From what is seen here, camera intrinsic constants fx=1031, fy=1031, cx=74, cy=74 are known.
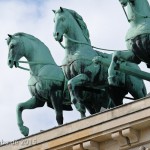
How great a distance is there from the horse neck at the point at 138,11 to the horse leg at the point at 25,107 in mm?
3357

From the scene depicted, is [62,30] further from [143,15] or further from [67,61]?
[143,15]

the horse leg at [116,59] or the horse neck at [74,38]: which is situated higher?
the horse neck at [74,38]

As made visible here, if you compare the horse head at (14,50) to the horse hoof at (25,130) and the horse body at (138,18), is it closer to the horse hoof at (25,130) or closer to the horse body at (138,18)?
the horse hoof at (25,130)

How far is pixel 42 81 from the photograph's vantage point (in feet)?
69.3

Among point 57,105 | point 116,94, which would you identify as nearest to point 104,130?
point 116,94

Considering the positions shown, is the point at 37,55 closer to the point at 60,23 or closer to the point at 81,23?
the point at 81,23

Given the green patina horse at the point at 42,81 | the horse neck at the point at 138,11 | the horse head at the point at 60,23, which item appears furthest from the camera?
the green patina horse at the point at 42,81

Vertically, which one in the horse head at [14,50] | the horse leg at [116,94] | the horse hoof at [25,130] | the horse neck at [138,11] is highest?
the horse head at [14,50]

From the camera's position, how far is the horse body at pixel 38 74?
832 inches

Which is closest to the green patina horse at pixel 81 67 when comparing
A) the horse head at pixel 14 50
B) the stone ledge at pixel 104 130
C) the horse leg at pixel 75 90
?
the horse leg at pixel 75 90

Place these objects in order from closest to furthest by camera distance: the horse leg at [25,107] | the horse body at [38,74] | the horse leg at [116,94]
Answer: the horse leg at [116,94] → the horse body at [38,74] → the horse leg at [25,107]

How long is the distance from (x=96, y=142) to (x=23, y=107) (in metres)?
4.17

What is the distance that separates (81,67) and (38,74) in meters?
1.41

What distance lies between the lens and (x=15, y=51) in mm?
21625
